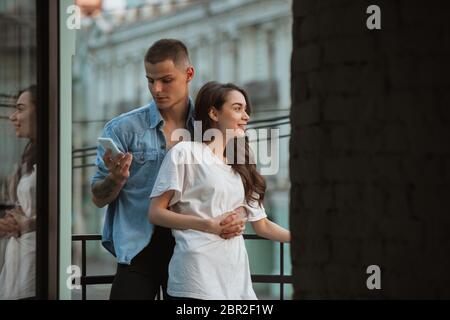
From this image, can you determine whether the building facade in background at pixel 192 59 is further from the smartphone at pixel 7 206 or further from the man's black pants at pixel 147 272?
the man's black pants at pixel 147 272

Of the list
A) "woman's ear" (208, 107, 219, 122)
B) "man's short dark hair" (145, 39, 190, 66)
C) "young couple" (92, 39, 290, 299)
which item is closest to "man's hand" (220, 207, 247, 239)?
"young couple" (92, 39, 290, 299)

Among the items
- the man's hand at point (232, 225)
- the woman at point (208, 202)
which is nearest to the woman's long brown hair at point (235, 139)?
the woman at point (208, 202)

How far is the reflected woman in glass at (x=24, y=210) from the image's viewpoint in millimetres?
3756

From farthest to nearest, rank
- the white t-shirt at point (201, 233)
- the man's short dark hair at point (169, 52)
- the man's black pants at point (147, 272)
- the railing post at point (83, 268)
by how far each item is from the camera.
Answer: the railing post at point (83, 268) < the man's short dark hair at point (169, 52) < the man's black pants at point (147, 272) < the white t-shirt at point (201, 233)

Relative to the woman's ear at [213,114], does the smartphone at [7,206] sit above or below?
below

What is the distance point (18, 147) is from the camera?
3.78 m

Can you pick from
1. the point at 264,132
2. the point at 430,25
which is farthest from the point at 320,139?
the point at 264,132

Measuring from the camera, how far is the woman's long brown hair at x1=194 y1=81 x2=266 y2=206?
3643 mm

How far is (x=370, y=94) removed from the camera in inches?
118

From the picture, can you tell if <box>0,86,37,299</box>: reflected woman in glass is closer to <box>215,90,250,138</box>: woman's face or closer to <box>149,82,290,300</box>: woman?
<box>149,82,290,300</box>: woman

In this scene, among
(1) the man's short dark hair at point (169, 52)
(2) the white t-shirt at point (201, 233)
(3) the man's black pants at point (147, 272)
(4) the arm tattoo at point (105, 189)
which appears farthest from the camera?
(1) the man's short dark hair at point (169, 52)

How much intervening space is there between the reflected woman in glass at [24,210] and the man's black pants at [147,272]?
0.38 metres

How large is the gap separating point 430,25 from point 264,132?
111cm

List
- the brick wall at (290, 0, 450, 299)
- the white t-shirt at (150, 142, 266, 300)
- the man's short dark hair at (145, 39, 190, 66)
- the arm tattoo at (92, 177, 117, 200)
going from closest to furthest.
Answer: the brick wall at (290, 0, 450, 299)
the white t-shirt at (150, 142, 266, 300)
the arm tattoo at (92, 177, 117, 200)
the man's short dark hair at (145, 39, 190, 66)
